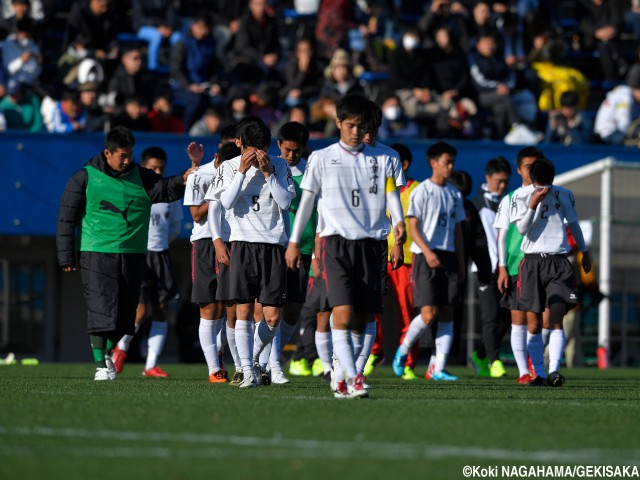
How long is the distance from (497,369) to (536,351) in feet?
8.26

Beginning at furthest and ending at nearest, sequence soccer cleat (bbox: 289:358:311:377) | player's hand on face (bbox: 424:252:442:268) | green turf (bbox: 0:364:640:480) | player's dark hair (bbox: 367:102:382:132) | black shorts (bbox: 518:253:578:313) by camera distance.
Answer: soccer cleat (bbox: 289:358:311:377)
black shorts (bbox: 518:253:578:313)
player's hand on face (bbox: 424:252:442:268)
player's dark hair (bbox: 367:102:382:132)
green turf (bbox: 0:364:640:480)

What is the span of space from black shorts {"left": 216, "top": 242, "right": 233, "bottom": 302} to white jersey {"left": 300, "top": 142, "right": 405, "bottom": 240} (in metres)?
1.95

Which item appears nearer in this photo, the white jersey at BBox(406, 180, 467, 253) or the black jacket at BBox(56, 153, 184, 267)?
the black jacket at BBox(56, 153, 184, 267)

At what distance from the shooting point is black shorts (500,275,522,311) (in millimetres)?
11922

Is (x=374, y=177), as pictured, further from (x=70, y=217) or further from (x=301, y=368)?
(x=301, y=368)

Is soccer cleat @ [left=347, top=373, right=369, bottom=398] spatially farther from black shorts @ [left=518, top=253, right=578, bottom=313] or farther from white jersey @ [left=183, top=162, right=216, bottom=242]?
black shorts @ [left=518, top=253, right=578, bottom=313]

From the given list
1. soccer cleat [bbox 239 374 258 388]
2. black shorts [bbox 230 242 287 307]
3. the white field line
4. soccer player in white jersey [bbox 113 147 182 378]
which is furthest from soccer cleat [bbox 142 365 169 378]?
the white field line

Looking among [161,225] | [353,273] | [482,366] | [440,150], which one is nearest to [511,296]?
[440,150]

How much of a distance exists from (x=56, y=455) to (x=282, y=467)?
1023mm

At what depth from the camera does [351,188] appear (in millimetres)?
8906

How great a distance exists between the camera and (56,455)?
5637mm

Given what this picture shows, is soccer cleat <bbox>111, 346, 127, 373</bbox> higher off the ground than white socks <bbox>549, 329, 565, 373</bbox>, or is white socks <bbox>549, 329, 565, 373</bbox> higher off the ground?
white socks <bbox>549, 329, 565, 373</bbox>

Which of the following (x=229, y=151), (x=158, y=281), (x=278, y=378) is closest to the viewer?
(x=229, y=151)

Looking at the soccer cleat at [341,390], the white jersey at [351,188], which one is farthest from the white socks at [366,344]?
the white jersey at [351,188]
